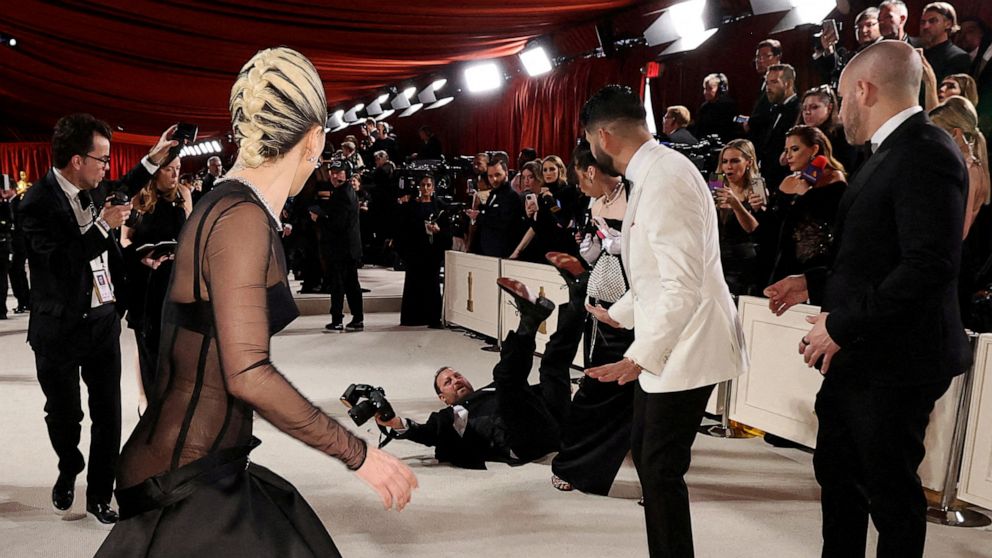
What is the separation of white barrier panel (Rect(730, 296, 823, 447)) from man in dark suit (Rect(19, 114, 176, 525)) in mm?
2800

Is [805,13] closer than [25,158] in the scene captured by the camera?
Yes

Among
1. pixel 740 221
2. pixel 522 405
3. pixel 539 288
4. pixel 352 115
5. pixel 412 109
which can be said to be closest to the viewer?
pixel 522 405

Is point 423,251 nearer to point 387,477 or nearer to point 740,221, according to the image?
point 740,221

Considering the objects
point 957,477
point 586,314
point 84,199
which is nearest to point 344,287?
point 586,314

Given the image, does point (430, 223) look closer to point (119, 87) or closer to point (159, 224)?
point (159, 224)

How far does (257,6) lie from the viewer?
6.39 m

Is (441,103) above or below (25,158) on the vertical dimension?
above

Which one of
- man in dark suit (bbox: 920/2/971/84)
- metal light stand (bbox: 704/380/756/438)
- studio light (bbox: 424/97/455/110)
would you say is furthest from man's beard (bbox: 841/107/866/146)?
studio light (bbox: 424/97/455/110)

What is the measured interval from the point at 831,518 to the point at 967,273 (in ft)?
6.32

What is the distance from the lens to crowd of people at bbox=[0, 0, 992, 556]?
4.27 ft

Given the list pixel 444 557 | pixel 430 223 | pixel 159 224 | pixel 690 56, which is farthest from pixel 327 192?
pixel 444 557

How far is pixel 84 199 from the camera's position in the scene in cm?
294

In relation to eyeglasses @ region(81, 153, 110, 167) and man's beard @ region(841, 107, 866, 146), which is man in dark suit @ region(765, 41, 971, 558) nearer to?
man's beard @ region(841, 107, 866, 146)

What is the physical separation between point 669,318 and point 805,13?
542cm
